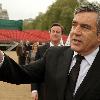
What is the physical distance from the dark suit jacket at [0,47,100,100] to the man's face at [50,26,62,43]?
3400mm

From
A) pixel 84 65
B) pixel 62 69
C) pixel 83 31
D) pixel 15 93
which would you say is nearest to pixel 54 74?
pixel 62 69

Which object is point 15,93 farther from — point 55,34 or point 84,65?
point 84,65

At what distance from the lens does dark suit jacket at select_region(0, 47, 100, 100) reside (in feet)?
10.1

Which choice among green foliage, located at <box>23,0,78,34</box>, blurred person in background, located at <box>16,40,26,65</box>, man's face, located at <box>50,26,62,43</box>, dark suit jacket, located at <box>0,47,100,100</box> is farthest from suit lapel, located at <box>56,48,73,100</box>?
green foliage, located at <box>23,0,78,34</box>

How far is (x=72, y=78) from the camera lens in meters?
3.17

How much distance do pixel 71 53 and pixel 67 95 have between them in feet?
1.24

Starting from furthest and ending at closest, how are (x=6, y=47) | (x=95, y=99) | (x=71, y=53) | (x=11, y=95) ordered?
(x=6, y=47) < (x=11, y=95) < (x=71, y=53) < (x=95, y=99)

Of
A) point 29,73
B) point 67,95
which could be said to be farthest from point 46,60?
point 67,95

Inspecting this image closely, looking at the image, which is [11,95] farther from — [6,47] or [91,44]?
[6,47]

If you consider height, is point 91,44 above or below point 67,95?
above

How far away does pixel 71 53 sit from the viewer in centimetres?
332

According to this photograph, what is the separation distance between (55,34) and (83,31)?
3892 mm

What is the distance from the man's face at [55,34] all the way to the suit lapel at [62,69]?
3.44 m

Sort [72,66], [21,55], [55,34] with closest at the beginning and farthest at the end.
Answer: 1. [72,66]
2. [55,34]
3. [21,55]
